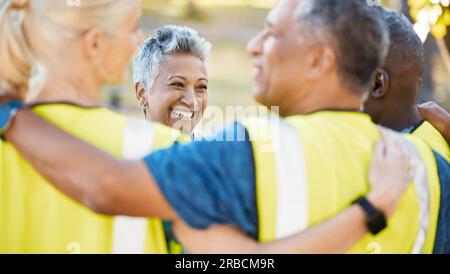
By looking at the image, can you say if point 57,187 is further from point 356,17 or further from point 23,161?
point 356,17

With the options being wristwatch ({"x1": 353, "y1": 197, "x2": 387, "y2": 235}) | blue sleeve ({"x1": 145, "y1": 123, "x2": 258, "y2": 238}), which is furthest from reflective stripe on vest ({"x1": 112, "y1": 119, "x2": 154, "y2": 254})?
wristwatch ({"x1": 353, "y1": 197, "x2": 387, "y2": 235})

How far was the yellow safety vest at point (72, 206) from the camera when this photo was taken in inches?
91.3

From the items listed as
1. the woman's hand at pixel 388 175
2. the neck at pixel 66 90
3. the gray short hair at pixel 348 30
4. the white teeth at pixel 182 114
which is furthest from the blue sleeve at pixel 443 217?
the white teeth at pixel 182 114

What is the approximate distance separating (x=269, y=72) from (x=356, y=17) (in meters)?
0.30

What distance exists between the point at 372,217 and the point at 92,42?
3.07 feet

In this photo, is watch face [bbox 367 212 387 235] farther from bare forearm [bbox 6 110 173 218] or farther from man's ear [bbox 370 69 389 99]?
man's ear [bbox 370 69 389 99]

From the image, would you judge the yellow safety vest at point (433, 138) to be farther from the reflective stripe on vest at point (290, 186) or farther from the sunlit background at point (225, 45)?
the sunlit background at point (225, 45)

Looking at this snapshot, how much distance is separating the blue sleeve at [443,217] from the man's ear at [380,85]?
46cm

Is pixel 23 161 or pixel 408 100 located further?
pixel 408 100

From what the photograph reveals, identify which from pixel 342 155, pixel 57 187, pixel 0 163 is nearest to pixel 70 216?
pixel 57 187

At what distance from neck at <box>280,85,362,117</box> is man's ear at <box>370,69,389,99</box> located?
67cm

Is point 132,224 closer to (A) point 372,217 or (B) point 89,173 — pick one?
(B) point 89,173

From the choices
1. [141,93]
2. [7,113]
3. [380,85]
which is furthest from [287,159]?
[141,93]

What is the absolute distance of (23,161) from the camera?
234 cm
